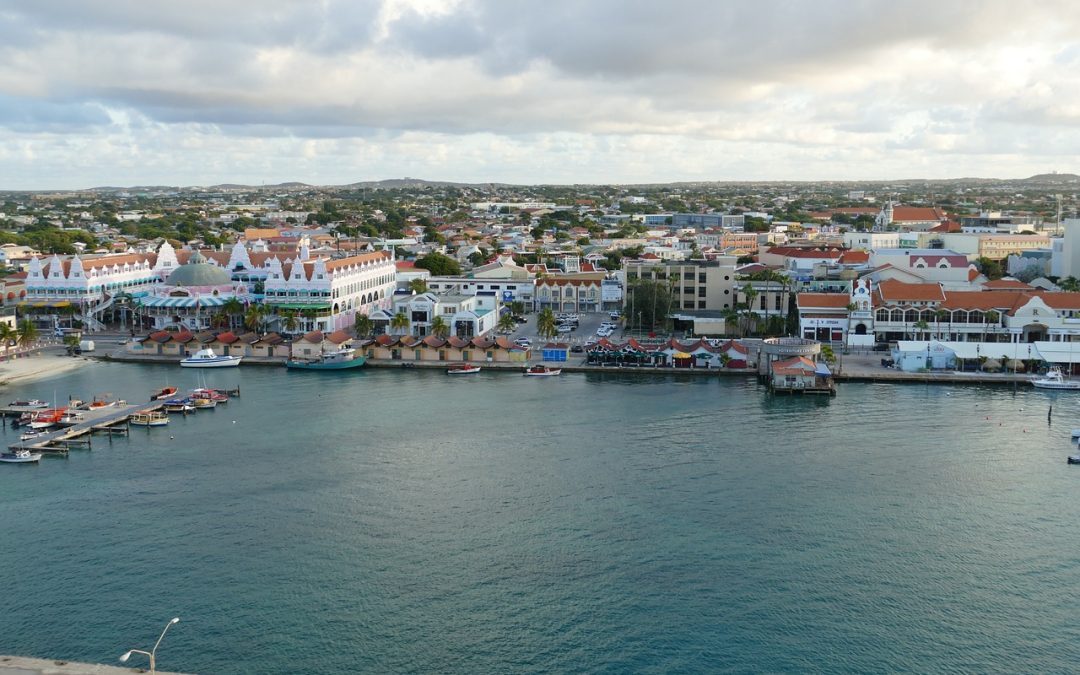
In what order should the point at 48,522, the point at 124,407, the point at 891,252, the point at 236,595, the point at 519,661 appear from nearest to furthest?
the point at 519,661, the point at 236,595, the point at 48,522, the point at 124,407, the point at 891,252

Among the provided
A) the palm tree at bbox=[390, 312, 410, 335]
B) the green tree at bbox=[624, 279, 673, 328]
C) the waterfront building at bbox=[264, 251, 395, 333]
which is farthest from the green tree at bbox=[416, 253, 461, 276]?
the green tree at bbox=[624, 279, 673, 328]

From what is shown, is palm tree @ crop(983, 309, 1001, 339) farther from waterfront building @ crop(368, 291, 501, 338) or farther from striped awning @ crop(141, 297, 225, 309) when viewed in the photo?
striped awning @ crop(141, 297, 225, 309)

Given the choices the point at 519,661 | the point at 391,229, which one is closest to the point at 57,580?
the point at 519,661

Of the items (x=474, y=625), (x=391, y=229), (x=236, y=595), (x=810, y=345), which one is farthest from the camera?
(x=391, y=229)

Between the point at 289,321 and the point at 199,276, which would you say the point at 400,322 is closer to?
the point at 289,321

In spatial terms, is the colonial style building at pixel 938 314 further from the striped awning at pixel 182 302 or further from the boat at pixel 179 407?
the striped awning at pixel 182 302

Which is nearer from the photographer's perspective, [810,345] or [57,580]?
[57,580]

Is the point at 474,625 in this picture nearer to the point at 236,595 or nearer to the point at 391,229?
the point at 236,595

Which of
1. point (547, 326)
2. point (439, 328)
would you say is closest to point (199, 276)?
point (439, 328)

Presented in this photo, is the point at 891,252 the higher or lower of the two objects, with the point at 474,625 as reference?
higher
